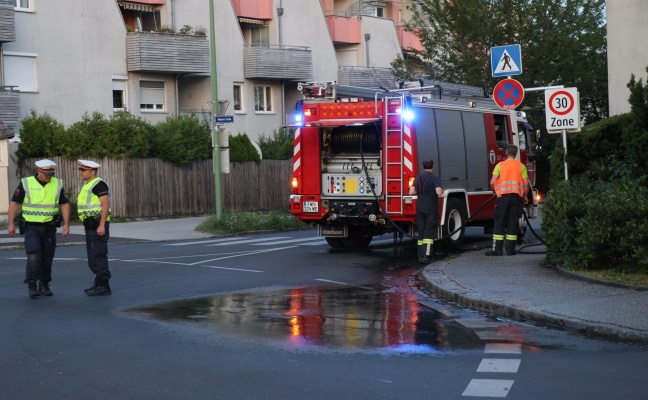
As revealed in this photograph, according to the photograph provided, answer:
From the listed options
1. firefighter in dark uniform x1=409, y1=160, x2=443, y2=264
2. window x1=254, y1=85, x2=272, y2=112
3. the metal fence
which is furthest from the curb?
window x1=254, y1=85, x2=272, y2=112

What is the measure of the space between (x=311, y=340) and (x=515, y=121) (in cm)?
1323

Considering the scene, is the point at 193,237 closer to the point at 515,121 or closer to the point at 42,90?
the point at 515,121

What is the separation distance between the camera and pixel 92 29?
1448 inches

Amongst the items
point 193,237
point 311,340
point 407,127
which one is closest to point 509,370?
point 311,340

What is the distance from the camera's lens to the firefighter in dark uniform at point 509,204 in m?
16.4

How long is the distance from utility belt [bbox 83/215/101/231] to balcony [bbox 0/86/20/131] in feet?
68.6

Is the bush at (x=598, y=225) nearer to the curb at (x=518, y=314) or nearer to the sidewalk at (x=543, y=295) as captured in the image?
the sidewalk at (x=543, y=295)

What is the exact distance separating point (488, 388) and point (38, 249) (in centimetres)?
690

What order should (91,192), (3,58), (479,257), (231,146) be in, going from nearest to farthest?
(91,192) < (479,257) < (3,58) < (231,146)

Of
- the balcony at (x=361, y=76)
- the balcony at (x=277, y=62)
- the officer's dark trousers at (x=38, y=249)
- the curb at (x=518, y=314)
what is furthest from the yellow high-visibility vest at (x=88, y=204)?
the balcony at (x=361, y=76)

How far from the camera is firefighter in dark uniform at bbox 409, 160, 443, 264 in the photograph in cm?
1666

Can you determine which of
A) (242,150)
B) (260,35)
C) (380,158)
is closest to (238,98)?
(260,35)

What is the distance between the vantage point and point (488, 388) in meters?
7.16

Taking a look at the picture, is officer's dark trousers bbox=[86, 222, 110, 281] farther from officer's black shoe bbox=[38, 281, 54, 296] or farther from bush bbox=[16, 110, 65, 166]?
bush bbox=[16, 110, 65, 166]
